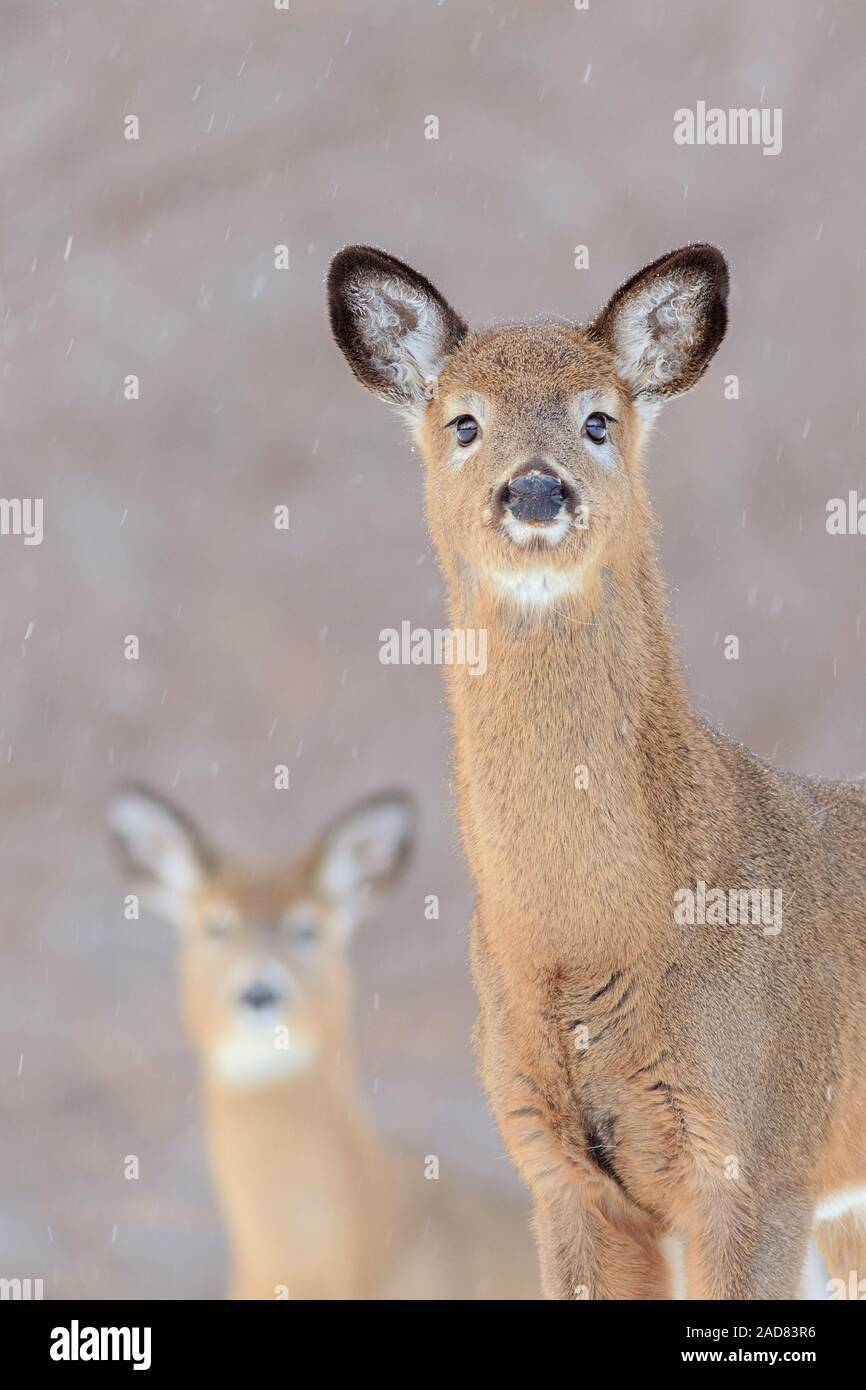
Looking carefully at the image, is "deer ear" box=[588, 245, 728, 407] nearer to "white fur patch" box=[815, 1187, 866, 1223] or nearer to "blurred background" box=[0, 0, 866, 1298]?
"white fur patch" box=[815, 1187, 866, 1223]

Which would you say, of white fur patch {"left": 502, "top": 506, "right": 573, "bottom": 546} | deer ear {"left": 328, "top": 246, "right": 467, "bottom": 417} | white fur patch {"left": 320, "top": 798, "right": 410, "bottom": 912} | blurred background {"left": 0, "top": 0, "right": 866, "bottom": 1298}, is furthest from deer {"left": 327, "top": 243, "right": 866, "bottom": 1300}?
blurred background {"left": 0, "top": 0, "right": 866, "bottom": 1298}

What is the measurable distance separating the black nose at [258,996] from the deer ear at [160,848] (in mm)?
503

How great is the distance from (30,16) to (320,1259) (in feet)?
21.0

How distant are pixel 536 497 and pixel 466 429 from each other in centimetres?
48

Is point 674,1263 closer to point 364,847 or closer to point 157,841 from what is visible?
point 364,847

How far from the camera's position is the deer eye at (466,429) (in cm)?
474

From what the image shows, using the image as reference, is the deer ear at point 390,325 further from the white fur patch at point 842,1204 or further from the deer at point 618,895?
the white fur patch at point 842,1204

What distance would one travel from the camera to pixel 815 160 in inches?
395

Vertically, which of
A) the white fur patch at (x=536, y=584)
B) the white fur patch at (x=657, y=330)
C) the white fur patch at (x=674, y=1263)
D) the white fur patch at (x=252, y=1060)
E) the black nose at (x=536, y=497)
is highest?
the white fur patch at (x=657, y=330)

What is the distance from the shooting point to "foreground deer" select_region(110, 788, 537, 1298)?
6824mm

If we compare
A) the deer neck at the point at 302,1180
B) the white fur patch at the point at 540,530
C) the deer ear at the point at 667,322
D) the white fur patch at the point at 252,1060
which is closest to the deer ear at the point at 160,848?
the white fur patch at the point at 252,1060

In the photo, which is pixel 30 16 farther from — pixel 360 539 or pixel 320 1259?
pixel 320 1259
